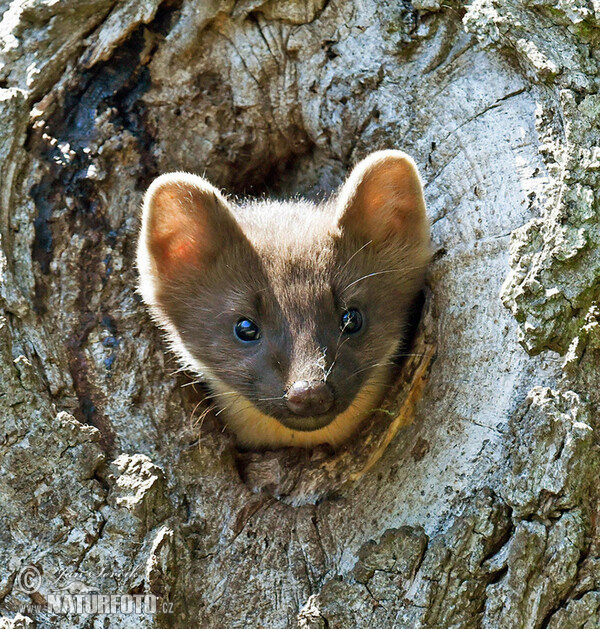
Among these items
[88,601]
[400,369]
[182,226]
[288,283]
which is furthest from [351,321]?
[88,601]

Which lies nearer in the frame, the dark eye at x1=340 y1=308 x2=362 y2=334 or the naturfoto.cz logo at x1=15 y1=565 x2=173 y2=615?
the naturfoto.cz logo at x1=15 y1=565 x2=173 y2=615

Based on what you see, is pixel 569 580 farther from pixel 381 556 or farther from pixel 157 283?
pixel 157 283

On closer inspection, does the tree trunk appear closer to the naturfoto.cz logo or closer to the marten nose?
the naturfoto.cz logo

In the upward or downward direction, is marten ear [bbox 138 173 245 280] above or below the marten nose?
above

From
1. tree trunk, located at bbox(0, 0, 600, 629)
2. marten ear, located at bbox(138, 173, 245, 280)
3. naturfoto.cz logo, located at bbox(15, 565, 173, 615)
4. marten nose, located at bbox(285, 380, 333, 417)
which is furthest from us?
marten ear, located at bbox(138, 173, 245, 280)

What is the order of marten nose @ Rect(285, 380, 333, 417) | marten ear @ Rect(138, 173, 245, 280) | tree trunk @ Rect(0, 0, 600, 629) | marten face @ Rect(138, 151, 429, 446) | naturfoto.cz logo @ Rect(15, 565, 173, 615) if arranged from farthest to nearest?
marten ear @ Rect(138, 173, 245, 280) → marten face @ Rect(138, 151, 429, 446) → marten nose @ Rect(285, 380, 333, 417) → naturfoto.cz logo @ Rect(15, 565, 173, 615) → tree trunk @ Rect(0, 0, 600, 629)

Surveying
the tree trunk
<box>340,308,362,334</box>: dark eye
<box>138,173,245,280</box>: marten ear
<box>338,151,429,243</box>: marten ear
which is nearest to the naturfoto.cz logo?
the tree trunk
